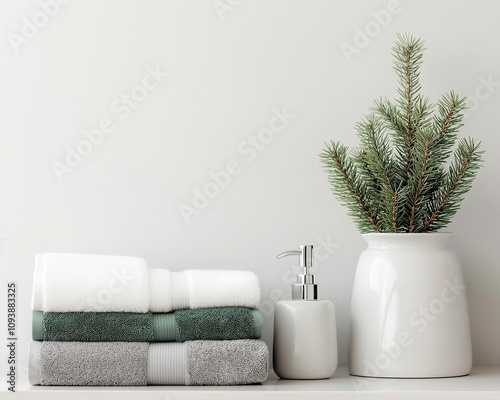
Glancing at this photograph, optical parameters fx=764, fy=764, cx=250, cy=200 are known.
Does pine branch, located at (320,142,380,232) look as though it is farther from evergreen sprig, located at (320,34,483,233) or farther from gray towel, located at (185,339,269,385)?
gray towel, located at (185,339,269,385)

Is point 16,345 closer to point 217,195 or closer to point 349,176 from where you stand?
point 217,195

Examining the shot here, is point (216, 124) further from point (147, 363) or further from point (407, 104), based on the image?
point (147, 363)

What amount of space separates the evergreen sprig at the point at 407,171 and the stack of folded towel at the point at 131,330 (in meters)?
0.22

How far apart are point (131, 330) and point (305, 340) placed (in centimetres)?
22

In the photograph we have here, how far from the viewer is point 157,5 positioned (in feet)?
3.76

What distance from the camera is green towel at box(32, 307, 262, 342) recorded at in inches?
35.9

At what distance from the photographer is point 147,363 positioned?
0.91 m

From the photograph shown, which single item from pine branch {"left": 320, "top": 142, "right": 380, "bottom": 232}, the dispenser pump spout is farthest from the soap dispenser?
pine branch {"left": 320, "top": 142, "right": 380, "bottom": 232}

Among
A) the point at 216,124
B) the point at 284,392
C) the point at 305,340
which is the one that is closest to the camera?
the point at 284,392

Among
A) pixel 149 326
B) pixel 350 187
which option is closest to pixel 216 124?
pixel 350 187

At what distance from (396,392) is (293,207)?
0.35 metres

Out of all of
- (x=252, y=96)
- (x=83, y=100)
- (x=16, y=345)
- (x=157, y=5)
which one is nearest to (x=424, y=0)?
(x=252, y=96)

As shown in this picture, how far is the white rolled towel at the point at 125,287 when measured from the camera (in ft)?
3.00

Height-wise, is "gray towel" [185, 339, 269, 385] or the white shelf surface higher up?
"gray towel" [185, 339, 269, 385]
